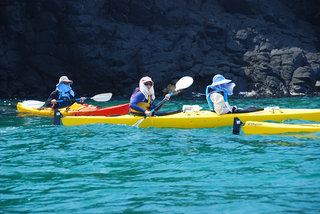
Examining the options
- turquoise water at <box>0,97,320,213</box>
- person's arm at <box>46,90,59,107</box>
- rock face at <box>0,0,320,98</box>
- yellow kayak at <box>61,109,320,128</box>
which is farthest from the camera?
rock face at <box>0,0,320,98</box>

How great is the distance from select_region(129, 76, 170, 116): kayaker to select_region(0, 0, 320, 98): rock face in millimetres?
13909

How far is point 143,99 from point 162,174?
3982 millimetres

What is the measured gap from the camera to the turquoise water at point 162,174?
3.29 meters

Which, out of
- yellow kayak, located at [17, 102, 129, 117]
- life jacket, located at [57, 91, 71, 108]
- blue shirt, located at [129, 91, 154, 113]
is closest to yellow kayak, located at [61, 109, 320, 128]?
blue shirt, located at [129, 91, 154, 113]

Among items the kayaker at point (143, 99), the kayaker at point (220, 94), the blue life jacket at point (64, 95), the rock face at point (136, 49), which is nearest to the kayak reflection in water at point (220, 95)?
the kayaker at point (220, 94)

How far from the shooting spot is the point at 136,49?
23.0 metres

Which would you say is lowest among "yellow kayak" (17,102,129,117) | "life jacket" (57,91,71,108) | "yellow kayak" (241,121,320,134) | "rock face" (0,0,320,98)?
"yellow kayak" (241,121,320,134)

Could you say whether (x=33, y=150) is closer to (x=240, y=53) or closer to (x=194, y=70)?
(x=194, y=70)

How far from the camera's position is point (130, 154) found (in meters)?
5.41

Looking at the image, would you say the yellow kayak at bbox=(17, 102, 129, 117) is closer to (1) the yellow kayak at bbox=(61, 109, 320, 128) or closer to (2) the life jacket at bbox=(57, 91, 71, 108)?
(2) the life jacket at bbox=(57, 91, 71, 108)

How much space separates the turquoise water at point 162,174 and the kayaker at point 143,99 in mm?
1111

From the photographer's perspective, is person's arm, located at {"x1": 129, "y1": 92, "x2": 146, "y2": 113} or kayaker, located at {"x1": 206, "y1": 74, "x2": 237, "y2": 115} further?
person's arm, located at {"x1": 129, "y1": 92, "x2": 146, "y2": 113}

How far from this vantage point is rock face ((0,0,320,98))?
→ 73.0 ft

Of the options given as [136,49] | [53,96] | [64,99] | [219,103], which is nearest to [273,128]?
[219,103]
